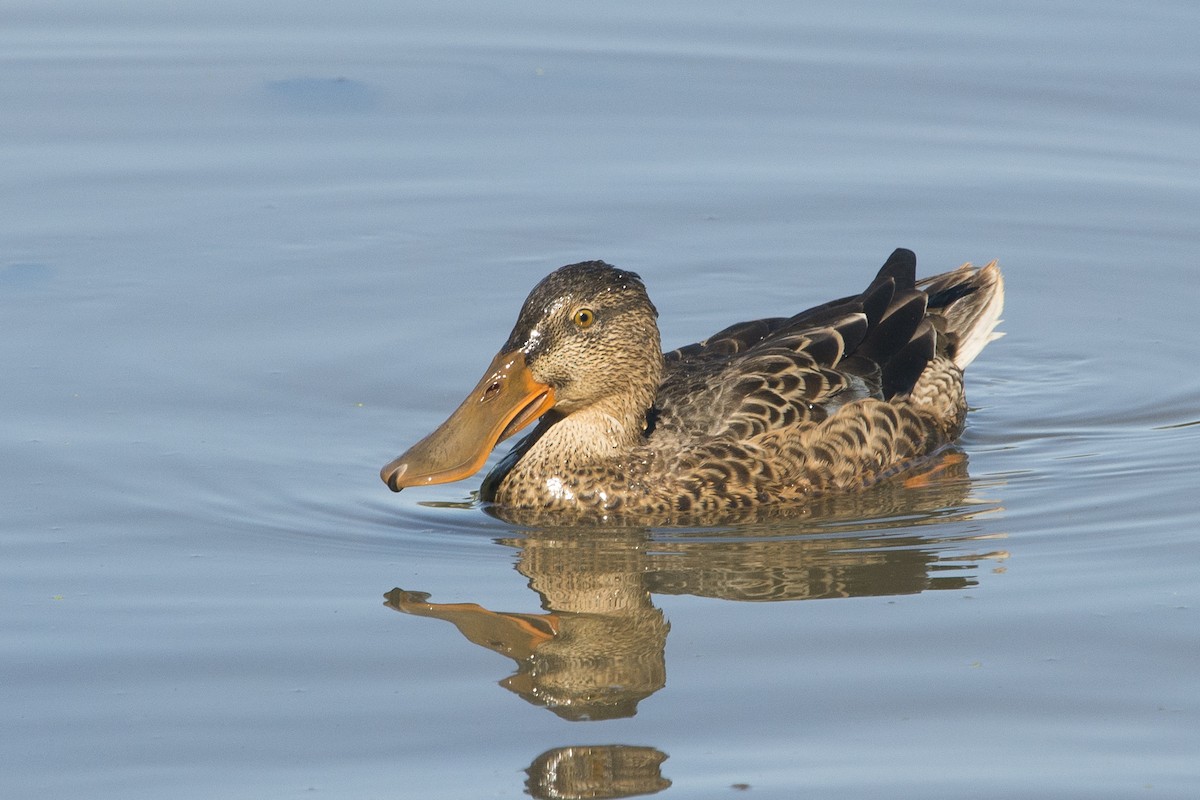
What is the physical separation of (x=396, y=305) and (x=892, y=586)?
473 centimetres

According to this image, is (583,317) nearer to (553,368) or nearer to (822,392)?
(553,368)

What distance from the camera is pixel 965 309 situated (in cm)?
1098

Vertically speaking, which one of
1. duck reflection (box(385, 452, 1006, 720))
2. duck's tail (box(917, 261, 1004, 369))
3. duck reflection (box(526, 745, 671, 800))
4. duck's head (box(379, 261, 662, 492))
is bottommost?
duck reflection (box(526, 745, 671, 800))

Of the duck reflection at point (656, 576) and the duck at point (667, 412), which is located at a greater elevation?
the duck at point (667, 412)

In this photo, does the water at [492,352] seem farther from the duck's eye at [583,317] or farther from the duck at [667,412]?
the duck's eye at [583,317]

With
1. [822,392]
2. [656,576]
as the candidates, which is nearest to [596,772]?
[656,576]

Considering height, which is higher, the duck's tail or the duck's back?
the duck's tail

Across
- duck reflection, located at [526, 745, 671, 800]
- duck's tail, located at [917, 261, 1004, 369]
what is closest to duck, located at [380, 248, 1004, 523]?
duck's tail, located at [917, 261, 1004, 369]

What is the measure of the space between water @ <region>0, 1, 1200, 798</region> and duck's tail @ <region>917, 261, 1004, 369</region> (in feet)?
1.24

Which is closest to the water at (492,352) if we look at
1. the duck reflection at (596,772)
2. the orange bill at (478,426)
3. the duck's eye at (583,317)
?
the duck reflection at (596,772)

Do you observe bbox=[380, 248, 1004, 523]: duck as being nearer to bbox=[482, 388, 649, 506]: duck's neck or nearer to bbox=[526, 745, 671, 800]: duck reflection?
bbox=[482, 388, 649, 506]: duck's neck

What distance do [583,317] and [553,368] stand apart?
28 centimetres

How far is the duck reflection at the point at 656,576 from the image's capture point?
7.20 meters

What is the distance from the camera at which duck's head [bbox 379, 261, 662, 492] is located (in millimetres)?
8867
